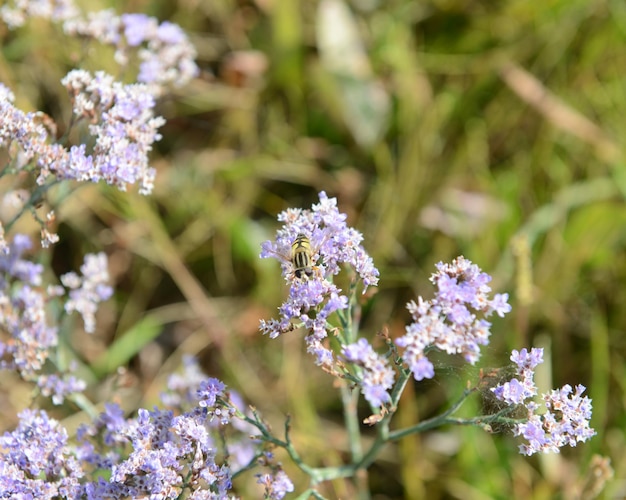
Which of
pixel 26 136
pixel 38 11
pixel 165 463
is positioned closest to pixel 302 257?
pixel 165 463

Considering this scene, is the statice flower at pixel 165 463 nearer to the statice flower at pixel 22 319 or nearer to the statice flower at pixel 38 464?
the statice flower at pixel 38 464

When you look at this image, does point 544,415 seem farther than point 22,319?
No

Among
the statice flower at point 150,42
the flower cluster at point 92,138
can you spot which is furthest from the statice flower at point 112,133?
the statice flower at point 150,42

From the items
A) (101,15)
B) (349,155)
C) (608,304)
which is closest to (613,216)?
(608,304)

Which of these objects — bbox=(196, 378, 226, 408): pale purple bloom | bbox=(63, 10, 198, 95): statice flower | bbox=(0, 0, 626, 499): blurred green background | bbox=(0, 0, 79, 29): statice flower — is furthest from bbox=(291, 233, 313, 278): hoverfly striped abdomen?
bbox=(0, 0, 626, 499): blurred green background

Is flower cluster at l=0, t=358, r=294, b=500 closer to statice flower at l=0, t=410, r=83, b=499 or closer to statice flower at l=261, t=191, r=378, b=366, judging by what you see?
statice flower at l=0, t=410, r=83, b=499

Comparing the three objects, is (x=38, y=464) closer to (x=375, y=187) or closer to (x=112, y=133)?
(x=112, y=133)

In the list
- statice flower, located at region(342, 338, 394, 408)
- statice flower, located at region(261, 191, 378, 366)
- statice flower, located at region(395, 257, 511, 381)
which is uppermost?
statice flower, located at region(261, 191, 378, 366)

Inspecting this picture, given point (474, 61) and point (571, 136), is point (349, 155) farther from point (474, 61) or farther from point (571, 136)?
point (571, 136)
